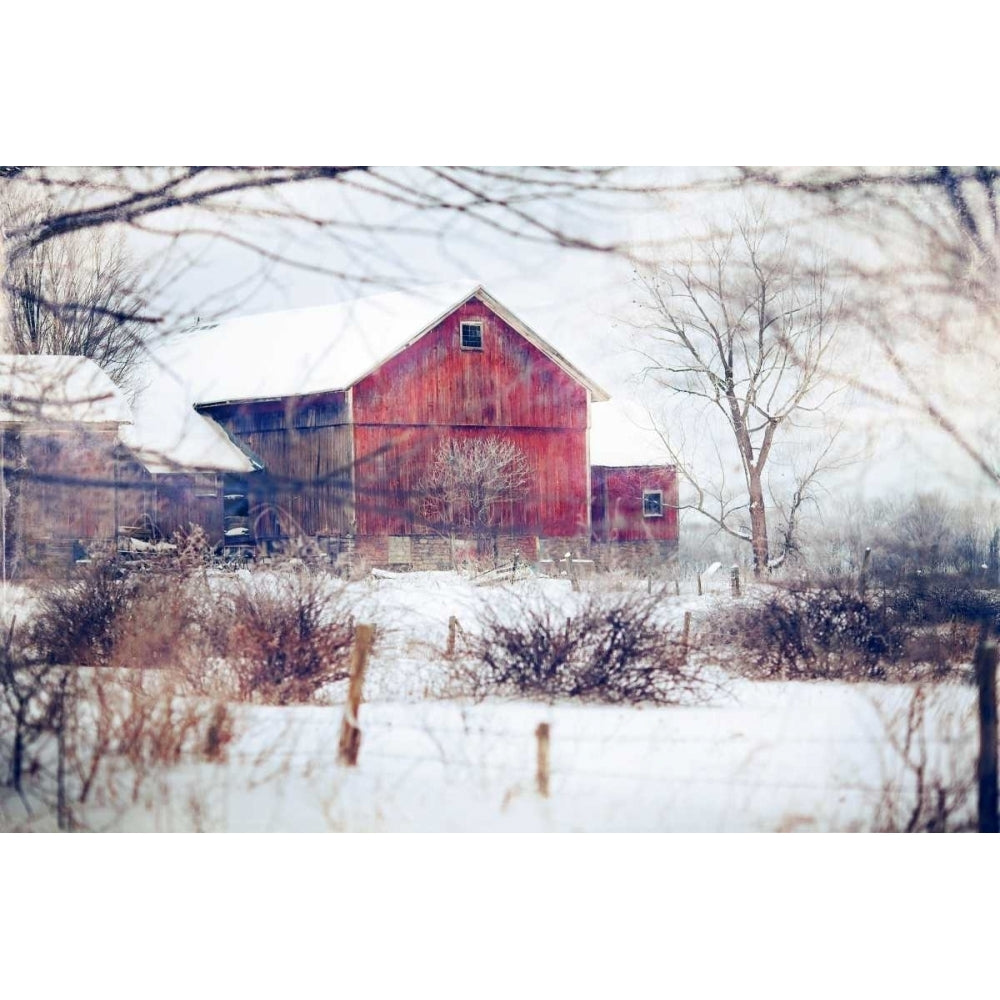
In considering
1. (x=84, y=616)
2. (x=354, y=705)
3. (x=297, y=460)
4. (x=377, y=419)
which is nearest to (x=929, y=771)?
(x=354, y=705)

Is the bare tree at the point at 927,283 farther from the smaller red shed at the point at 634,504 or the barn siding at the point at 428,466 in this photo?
the barn siding at the point at 428,466

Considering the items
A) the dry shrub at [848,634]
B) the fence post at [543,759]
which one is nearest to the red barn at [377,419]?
the dry shrub at [848,634]

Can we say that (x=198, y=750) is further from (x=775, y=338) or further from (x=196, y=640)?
(x=775, y=338)

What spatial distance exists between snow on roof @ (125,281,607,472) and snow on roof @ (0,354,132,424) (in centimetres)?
17

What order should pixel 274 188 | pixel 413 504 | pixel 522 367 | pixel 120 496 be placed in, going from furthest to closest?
pixel 522 367 < pixel 413 504 < pixel 120 496 < pixel 274 188

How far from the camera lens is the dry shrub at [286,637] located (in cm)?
626

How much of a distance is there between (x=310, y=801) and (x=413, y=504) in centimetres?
186

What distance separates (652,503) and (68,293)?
373 cm

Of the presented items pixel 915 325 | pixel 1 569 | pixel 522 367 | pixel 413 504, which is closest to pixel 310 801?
pixel 413 504

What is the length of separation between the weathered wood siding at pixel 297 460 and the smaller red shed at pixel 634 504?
1653 mm

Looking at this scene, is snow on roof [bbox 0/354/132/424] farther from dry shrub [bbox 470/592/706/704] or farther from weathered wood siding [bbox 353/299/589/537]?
dry shrub [bbox 470/592/706/704]

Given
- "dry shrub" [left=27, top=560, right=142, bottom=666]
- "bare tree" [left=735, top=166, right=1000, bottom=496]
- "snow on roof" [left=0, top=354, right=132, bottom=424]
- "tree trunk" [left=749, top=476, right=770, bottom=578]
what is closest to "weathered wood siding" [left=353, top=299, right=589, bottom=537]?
"tree trunk" [left=749, top=476, right=770, bottom=578]

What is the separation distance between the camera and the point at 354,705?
5.90 metres

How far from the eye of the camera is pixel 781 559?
693 centimetres
